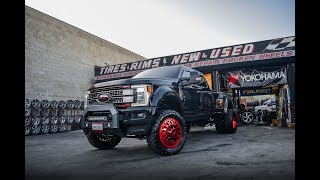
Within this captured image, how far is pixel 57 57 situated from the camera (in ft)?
54.1

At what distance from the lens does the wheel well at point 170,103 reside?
6015 mm

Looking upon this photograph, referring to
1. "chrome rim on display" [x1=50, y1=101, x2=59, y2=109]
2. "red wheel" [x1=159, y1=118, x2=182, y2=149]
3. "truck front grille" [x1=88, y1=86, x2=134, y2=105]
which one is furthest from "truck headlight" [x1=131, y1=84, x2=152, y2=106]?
"chrome rim on display" [x1=50, y1=101, x2=59, y2=109]

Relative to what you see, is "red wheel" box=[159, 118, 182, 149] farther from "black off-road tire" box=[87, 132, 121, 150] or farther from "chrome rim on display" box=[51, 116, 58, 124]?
"chrome rim on display" box=[51, 116, 58, 124]

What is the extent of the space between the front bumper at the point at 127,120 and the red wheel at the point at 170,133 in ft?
1.01

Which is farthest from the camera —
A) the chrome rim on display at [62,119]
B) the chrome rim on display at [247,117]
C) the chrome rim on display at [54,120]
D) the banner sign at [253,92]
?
the banner sign at [253,92]

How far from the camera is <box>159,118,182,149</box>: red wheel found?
18.1 ft

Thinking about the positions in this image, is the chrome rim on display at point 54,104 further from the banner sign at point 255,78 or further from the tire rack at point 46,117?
the banner sign at point 255,78

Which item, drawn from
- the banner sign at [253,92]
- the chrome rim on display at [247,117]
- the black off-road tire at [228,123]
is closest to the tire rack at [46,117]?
the black off-road tire at [228,123]

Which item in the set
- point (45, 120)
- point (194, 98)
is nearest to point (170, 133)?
point (194, 98)

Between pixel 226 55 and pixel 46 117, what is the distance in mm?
10333
